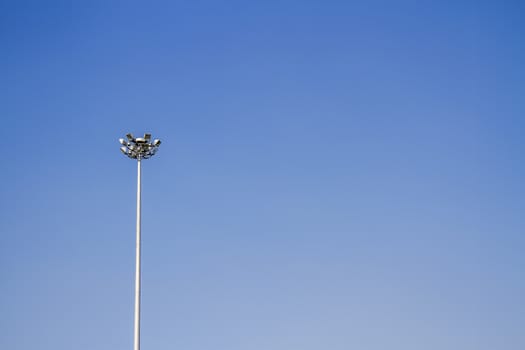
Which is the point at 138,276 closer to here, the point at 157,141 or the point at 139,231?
the point at 139,231

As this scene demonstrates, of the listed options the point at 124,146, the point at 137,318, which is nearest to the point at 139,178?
the point at 124,146

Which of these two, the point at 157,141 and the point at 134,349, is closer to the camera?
the point at 134,349

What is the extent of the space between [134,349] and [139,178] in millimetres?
10898

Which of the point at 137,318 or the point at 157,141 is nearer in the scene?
the point at 137,318

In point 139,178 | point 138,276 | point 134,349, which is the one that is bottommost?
point 134,349

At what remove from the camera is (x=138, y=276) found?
62.4 m

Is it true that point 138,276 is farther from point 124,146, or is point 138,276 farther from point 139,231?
point 124,146

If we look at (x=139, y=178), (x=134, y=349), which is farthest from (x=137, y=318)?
(x=139, y=178)

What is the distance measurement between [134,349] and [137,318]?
1.95m

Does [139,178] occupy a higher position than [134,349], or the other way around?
[139,178]

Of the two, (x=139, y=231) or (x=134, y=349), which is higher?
(x=139, y=231)

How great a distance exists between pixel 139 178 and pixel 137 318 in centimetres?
897

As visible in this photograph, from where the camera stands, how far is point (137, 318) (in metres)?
61.3

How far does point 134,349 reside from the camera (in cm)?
6038
